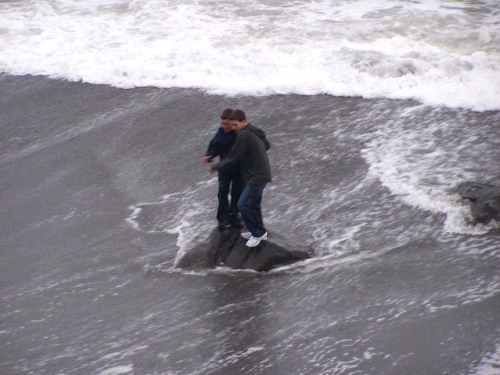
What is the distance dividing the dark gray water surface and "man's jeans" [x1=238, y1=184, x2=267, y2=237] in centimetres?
58

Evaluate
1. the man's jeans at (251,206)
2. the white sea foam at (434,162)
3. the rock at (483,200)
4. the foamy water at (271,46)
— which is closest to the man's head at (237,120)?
the man's jeans at (251,206)

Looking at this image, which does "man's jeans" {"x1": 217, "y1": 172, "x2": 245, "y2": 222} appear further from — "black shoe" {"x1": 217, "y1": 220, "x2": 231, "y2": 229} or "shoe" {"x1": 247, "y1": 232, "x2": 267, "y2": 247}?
"shoe" {"x1": 247, "y1": 232, "x2": 267, "y2": 247}

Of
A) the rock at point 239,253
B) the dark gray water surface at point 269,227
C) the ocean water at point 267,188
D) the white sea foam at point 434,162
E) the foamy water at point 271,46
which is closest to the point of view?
the dark gray water surface at point 269,227

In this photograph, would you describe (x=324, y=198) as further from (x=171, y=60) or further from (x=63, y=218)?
(x=171, y=60)

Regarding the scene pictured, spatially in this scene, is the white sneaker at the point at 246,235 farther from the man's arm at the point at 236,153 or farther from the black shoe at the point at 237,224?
the man's arm at the point at 236,153

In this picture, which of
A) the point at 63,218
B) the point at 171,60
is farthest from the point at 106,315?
the point at 171,60

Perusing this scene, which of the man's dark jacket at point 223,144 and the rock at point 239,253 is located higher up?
the man's dark jacket at point 223,144

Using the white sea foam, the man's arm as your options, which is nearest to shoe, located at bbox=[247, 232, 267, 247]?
the man's arm

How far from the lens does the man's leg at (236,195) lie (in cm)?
910

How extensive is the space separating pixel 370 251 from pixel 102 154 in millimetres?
5815

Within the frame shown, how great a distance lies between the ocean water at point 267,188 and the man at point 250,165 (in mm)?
681

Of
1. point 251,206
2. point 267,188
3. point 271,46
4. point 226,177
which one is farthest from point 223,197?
point 271,46

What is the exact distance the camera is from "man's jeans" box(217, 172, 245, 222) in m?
9.07

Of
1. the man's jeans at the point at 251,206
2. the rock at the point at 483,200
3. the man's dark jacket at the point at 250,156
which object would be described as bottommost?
the rock at the point at 483,200
